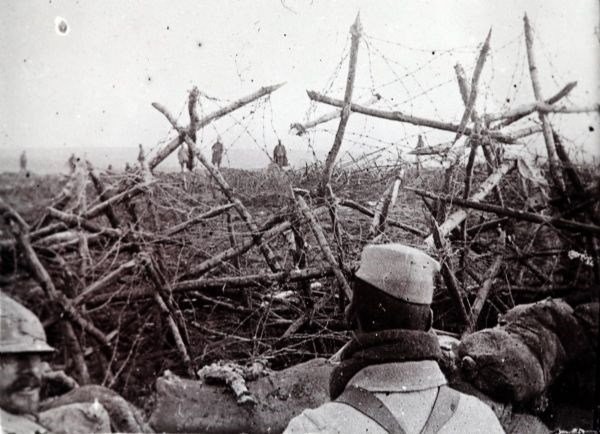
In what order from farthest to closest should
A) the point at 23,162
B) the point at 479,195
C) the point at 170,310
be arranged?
the point at 479,195
the point at 170,310
the point at 23,162

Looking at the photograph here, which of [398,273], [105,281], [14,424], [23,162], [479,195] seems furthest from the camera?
[479,195]

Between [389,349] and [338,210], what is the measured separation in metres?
1.56

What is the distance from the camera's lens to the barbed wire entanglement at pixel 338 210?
9.72 feet

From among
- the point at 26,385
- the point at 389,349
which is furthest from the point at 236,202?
the point at 389,349

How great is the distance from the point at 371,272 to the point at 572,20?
2.24 meters

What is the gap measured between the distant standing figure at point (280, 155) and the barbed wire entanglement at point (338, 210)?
0.16ft

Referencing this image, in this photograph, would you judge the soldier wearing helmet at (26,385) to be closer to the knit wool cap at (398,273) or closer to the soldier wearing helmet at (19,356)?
the soldier wearing helmet at (19,356)

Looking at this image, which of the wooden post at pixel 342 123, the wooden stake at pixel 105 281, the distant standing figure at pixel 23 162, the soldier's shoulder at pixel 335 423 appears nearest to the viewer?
the soldier's shoulder at pixel 335 423

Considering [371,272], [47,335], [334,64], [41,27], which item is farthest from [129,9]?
[371,272]

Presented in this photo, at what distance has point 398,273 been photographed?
6.16 feet

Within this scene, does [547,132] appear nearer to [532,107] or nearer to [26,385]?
[532,107]

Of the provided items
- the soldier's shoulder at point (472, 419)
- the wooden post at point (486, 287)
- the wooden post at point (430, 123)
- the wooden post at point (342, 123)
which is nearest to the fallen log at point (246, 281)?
the wooden post at point (342, 123)

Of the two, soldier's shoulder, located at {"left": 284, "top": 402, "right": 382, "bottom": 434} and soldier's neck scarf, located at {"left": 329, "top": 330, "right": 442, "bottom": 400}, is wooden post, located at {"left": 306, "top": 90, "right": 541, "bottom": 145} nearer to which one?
soldier's neck scarf, located at {"left": 329, "top": 330, "right": 442, "bottom": 400}

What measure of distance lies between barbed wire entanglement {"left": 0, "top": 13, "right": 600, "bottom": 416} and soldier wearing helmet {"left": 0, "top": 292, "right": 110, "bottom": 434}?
409 mm
